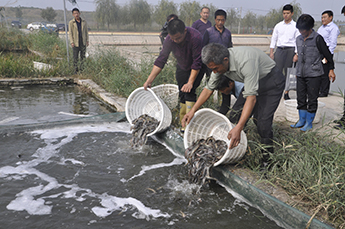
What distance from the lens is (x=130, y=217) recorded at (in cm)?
286

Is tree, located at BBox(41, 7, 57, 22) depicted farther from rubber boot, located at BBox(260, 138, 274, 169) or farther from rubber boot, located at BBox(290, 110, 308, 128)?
rubber boot, located at BBox(260, 138, 274, 169)

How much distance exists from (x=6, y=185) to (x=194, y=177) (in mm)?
2199

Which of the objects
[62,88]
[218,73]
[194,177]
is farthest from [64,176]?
[62,88]

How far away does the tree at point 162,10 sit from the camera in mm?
34656

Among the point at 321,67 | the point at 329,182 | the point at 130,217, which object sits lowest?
the point at 130,217

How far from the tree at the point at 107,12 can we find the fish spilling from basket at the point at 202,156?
35228mm

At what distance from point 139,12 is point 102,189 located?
3761 centimetres

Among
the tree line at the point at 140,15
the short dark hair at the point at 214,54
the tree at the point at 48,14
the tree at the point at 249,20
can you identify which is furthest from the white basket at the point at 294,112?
the tree at the point at 48,14

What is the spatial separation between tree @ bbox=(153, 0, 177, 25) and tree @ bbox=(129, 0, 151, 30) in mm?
1345

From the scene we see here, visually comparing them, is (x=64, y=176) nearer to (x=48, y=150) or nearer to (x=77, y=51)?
(x=48, y=150)

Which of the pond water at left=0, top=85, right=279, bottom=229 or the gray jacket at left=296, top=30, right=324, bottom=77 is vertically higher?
the gray jacket at left=296, top=30, right=324, bottom=77

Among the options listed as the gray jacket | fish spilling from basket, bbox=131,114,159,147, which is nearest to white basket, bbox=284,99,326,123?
the gray jacket

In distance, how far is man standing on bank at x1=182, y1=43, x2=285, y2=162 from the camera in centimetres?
271

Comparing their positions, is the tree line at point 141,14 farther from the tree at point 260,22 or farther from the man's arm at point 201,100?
the man's arm at point 201,100
